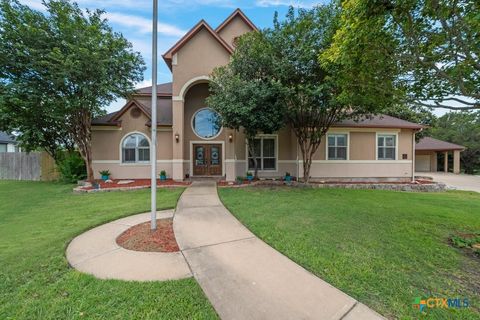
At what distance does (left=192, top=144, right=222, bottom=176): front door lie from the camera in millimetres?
13516

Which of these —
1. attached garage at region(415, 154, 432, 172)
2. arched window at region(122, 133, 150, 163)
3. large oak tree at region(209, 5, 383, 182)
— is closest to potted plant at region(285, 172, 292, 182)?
large oak tree at region(209, 5, 383, 182)

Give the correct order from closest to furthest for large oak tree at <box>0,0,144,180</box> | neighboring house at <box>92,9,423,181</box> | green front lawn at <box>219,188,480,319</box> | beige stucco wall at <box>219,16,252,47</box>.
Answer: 1. green front lawn at <box>219,188,480,319</box>
2. large oak tree at <box>0,0,144,180</box>
3. neighboring house at <box>92,9,423,181</box>
4. beige stucco wall at <box>219,16,252,47</box>

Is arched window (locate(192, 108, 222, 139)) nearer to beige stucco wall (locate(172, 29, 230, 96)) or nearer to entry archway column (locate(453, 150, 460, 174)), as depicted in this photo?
beige stucco wall (locate(172, 29, 230, 96))

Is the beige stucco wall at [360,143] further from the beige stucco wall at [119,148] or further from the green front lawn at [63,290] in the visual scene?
the green front lawn at [63,290]

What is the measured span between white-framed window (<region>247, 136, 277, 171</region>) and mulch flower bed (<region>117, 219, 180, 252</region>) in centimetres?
907

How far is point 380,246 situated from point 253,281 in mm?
2726

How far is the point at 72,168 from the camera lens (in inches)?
491

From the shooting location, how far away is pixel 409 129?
13906mm

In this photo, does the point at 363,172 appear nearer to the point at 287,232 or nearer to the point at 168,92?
the point at 287,232

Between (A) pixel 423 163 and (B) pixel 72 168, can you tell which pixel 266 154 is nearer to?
(B) pixel 72 168

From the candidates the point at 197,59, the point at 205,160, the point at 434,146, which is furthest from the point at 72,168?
the point at 434,146

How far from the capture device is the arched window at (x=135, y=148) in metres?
12.9

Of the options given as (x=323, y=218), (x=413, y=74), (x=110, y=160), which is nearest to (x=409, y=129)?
(x=413, y=74)

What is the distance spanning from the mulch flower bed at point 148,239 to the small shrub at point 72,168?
33.6ft
